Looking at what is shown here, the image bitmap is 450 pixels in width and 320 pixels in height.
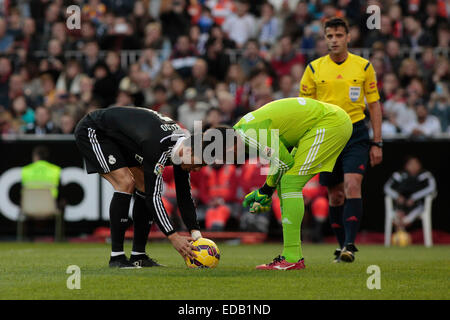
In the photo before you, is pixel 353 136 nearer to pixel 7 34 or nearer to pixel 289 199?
pixel 289 199

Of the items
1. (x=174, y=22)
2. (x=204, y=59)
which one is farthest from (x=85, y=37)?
(x=204, y=59)

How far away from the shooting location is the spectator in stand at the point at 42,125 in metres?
15.5

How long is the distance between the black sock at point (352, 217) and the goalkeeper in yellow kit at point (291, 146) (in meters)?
1.43

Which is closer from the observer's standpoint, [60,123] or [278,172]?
[278,172]

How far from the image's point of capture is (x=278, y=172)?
305 inches

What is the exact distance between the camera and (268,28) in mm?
18297

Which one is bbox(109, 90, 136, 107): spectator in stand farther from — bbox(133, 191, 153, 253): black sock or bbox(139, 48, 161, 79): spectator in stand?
bbox(133, 191, 153, 253): black sock

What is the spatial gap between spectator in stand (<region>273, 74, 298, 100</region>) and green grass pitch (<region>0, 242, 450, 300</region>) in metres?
6.63

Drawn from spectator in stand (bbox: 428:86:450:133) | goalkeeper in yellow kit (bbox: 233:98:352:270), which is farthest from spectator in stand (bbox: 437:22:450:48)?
goalkeeper in yellow kit (bbox: 233:98:352:270)

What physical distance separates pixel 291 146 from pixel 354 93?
1688 millimetres

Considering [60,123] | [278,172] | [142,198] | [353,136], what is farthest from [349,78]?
[60,123]

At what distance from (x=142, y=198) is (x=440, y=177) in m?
7.93

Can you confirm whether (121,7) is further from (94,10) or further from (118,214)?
(118,214)

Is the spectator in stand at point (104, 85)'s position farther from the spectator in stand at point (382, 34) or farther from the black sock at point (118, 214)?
the black sock at point (118, 214)
